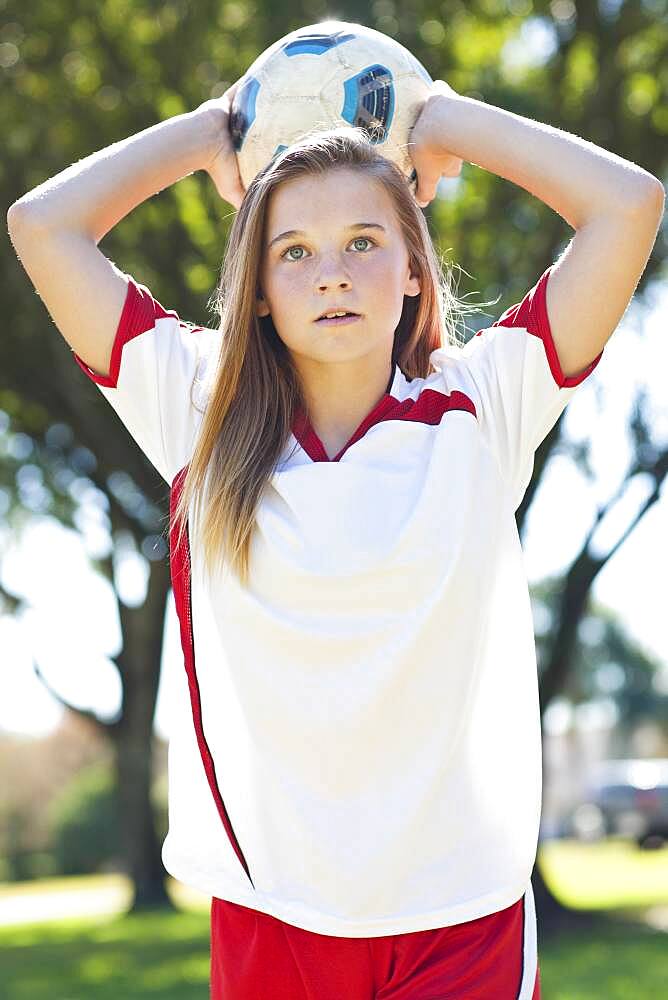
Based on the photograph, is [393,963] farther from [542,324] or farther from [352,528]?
[542,324]

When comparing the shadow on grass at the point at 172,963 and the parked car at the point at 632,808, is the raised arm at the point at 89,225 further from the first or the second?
the parked car at the point at 632,808

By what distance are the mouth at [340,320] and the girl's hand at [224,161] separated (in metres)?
0.52

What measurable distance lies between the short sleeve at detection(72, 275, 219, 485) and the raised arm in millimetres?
31

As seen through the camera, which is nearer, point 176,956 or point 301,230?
point 301,230

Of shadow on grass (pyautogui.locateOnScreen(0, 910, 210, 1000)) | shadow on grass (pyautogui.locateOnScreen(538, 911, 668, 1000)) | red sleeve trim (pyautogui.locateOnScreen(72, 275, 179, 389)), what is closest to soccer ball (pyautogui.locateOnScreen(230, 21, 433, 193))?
red sleeve trim (pyautogui.locateOnScreen(72, 275, 179, 389))

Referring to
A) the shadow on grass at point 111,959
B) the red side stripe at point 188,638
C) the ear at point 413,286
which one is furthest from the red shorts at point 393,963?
the shadow on grass at point 111,959

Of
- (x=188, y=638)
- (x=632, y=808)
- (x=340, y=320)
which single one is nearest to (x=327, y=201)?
(x=340, y=320)

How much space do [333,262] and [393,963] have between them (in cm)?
126

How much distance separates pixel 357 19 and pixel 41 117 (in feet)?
11.6

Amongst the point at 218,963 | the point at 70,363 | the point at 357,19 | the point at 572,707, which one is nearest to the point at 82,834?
the point at 70,363

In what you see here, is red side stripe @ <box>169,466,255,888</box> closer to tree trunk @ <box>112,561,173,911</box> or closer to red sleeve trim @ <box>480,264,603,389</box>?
red sleeve trim @ <box>480,264,603,389</box>

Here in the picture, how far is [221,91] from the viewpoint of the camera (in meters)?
11.6

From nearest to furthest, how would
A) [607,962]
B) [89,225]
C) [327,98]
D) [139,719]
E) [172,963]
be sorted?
[89,225] → [327,98] → [607,962] → [172,963] → [139,719]

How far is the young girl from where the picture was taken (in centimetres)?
238
